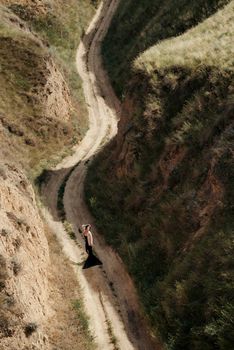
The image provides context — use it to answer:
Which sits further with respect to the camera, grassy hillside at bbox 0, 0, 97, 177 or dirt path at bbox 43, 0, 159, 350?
grassy hillside at bbox 0, 0, 97, 177

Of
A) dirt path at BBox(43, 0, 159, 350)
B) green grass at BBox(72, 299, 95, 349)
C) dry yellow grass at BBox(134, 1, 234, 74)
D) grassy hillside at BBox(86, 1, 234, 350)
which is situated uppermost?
dry yellow grass at BBox(134, 1, 234, 74)

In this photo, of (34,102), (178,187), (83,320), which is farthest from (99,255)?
(34,102)

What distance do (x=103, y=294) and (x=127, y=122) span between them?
13.7 metres

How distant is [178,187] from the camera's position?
85.3ft

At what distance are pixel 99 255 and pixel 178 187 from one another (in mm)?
6457

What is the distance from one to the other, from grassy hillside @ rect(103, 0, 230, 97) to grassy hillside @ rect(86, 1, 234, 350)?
1103 cm

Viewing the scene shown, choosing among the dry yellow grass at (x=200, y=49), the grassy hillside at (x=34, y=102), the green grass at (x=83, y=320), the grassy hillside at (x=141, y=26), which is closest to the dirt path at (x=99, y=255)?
the green grass at (x=83, y=320)

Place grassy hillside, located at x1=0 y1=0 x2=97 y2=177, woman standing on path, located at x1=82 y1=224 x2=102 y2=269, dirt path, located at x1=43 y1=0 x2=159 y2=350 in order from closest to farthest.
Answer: dirt path, located at x1=43 y1=0 x2=159 y2=350, woman standing on path, located at x1=82 y1=224 x2=102 y2=269, grassy hillside, located at x1=0 y1=0 x2=97 y2=177

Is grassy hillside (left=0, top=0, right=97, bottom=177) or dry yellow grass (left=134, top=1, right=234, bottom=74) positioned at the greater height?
dry yellow grass (left=134, top=1, right=234, bottom=74)

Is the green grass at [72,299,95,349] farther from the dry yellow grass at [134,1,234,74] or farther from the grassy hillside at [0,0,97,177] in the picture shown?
the dry yellow grass at [134,1,234,74]

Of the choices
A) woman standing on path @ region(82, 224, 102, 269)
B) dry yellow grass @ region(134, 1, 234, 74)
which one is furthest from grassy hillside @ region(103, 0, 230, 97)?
woman standing on path @ region(82, 224, 102, 269)

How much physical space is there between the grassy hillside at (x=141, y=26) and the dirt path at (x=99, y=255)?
3.32 meters

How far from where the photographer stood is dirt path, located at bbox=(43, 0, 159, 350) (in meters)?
22.3

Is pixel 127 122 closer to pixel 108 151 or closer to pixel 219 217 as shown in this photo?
pixel 108 151
